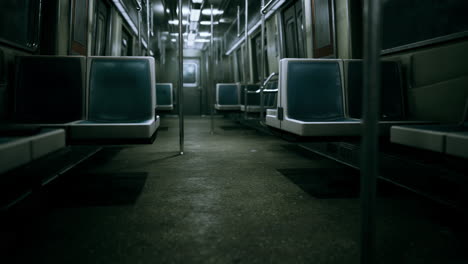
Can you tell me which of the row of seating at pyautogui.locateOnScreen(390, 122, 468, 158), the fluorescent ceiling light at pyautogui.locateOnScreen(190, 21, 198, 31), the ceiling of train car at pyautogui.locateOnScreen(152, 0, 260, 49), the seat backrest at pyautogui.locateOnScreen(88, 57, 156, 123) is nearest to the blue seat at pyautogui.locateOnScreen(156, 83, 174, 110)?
the ceiling of train car at pyautogui.locateOnScreen(152, 0, 260, 49)

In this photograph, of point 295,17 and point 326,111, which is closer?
point 326,111

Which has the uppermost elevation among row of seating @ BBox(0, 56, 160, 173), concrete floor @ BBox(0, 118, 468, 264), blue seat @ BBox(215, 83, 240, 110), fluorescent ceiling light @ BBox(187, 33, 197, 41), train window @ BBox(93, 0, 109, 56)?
fluorescent ceiling light @ BBox(187, 33, 197, 41)

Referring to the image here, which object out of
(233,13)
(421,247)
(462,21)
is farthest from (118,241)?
(233,13)

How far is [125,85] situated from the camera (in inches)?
124

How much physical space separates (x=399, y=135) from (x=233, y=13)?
8.66 metres

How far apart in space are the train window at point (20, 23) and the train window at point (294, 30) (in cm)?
396

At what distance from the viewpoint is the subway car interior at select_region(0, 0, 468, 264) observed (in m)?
1.44

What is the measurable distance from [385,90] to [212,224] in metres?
2.23

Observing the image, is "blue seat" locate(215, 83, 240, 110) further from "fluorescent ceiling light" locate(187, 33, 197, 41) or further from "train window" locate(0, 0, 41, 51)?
"train window" locate(0, 0, 41, 51)

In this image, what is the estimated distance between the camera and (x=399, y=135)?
6.60 feet

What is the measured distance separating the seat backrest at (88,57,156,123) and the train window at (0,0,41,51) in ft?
1.78

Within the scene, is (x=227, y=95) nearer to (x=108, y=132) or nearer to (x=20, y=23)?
(x=20, y=23)

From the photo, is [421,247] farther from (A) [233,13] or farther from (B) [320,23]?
(A) [233,13]

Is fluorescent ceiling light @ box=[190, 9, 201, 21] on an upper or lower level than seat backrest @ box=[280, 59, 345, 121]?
upper
